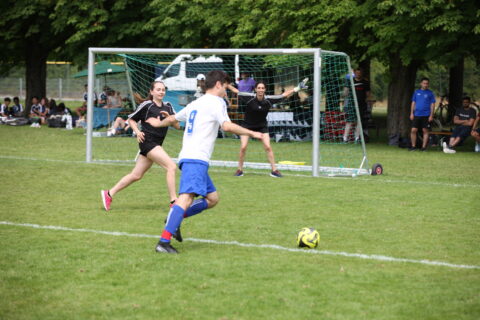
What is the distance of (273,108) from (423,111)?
404 centimetres

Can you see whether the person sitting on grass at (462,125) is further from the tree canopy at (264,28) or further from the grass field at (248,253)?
the grass field at (248,253)

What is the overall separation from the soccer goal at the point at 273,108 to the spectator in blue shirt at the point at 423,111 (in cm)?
162

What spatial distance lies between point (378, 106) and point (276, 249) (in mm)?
46364

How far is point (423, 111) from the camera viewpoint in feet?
63.9

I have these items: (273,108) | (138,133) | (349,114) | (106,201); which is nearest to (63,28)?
(273,108)

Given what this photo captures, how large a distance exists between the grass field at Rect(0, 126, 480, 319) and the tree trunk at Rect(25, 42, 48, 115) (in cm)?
1995

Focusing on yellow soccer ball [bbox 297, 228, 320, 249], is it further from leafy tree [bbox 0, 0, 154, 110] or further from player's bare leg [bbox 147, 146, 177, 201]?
leafy tree [bbox 0, 0, 154, 110]

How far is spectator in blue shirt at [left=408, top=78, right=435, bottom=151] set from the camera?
63.8ft

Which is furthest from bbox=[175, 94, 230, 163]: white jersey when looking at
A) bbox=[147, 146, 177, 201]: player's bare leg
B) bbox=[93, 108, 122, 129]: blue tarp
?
bbox=[93, 108, 122, 129]: blue tarp

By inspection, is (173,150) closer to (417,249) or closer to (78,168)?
(78,168)

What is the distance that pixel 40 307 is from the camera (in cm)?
541

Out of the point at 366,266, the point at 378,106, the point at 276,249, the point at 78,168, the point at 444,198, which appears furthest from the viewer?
the point at 378,106

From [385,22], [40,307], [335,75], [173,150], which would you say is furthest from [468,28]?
[40,307]

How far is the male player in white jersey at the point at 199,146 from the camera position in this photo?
707 centimetres
